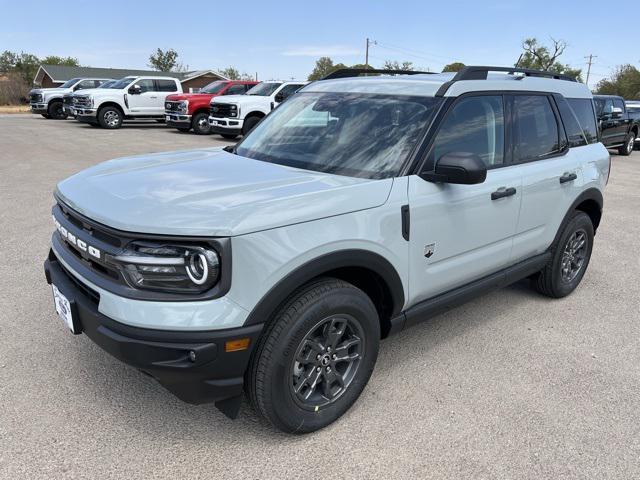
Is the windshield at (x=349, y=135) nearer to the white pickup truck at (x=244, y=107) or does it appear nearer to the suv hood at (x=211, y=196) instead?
the suv hood at (x=211, y=196)

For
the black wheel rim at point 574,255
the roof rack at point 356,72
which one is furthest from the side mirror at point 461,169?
the black wheel rim at point 574,255

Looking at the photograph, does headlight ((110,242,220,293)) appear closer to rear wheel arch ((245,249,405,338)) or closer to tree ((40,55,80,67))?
rear wheel arch ((245,249,405,338))

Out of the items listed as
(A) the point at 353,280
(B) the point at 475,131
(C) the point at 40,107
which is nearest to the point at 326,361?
(A) the point at 353,280

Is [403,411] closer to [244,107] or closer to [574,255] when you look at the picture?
[574,255]

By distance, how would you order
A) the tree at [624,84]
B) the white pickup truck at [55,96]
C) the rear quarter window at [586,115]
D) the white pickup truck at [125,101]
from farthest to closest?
1. the tree at [624,84]
2. the white pickup truck at [55,96]
3. the white pickup truck at [125,101]
4. the rear quarter window at [586,115]

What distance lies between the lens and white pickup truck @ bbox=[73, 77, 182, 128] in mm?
19562

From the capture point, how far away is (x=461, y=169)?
2.72 meters

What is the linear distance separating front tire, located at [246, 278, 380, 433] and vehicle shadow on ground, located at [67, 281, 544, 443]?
19cm

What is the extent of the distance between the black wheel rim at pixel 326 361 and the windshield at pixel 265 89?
15.1m

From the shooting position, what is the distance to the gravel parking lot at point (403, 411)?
2.45 m

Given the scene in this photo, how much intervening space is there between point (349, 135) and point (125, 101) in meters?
19.0

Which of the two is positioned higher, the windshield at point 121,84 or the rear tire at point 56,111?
the windshield at point 121,84

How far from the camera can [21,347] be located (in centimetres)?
341

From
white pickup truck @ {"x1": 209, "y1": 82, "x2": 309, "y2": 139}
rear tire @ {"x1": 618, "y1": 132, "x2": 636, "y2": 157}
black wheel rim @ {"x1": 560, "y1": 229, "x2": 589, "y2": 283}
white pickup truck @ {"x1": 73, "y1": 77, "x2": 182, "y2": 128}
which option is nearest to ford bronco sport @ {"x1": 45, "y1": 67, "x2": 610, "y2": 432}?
black wheel rim @ {"x1": 560, "y1": 229, "x2": 589, "y2": 283}
